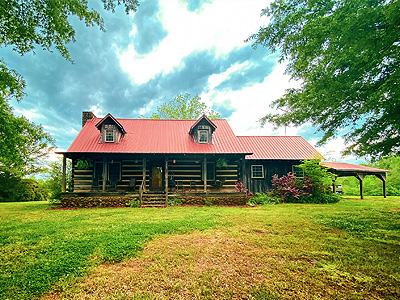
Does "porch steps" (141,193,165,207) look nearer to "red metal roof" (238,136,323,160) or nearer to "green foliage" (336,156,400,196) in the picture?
"red metal roof" (238,136,323,160)

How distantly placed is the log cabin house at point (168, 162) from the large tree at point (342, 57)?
978 cm

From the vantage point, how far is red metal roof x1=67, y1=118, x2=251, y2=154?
16.7 m

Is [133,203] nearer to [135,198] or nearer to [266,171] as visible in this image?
[135,198]

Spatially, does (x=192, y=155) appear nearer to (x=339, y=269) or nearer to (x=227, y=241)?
(x=227, y=241)

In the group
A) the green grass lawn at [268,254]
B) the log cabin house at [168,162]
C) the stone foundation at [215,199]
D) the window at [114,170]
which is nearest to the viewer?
the green grass lawn at [268,254]

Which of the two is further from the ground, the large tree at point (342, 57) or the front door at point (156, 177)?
the large tree at point (342, 57)

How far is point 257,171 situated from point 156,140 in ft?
33.5

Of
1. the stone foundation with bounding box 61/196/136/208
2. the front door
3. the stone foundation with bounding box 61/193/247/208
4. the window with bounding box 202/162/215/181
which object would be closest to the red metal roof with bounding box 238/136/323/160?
the window with bounding box 202/162/215/181

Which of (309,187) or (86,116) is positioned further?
(86,116)

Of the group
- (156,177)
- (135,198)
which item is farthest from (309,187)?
(135,198)

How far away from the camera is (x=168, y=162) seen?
18.1 m

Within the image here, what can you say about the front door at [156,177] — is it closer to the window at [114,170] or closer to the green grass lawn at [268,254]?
the window at [114,170]

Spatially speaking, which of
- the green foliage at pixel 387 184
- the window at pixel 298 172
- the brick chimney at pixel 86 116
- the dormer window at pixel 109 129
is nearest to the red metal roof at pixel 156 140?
the dormer window at pixel 109 129

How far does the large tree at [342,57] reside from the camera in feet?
15.8
